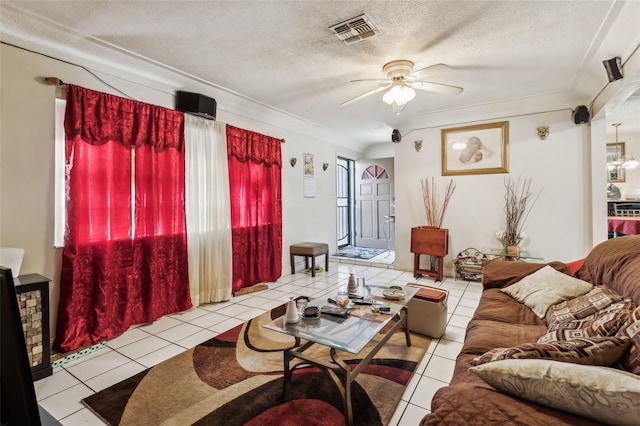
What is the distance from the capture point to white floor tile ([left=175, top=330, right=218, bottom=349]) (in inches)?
99.6

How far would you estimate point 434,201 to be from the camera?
188 inches

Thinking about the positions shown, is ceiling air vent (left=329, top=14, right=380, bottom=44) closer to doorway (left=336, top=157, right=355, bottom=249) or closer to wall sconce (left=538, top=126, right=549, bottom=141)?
wall sconce (left=538, top=126, right=549, bottom=141)

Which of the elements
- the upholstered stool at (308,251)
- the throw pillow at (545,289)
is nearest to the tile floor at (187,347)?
the upholstered stool at (308,251)

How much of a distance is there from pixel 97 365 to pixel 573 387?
9.15ft

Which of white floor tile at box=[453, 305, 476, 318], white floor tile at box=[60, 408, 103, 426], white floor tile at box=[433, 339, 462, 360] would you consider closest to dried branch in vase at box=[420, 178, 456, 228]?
white floor tile at box=[453, 305, 476, 318]

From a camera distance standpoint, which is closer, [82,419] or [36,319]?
[82,419]

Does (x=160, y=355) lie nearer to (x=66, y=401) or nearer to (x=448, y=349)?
(x=66, y=401)

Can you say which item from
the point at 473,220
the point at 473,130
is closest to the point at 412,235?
the point at 473,220

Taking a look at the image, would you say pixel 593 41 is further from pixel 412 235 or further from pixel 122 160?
pixel 122 160

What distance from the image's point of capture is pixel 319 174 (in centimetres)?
551

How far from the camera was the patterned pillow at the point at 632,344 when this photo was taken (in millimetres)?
1042

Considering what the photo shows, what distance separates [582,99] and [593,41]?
5.37 feet

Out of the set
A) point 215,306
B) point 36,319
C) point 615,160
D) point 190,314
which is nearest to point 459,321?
point 215,306

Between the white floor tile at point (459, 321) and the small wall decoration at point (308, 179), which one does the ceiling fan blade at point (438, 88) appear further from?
the small wall decoration at point (308, 179)
